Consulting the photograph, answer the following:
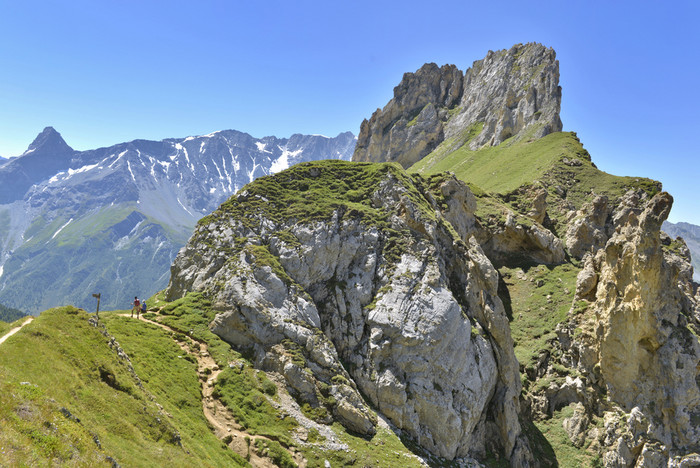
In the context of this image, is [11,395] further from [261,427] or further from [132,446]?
[261,427]

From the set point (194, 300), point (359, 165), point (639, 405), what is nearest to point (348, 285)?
point (194, 300)

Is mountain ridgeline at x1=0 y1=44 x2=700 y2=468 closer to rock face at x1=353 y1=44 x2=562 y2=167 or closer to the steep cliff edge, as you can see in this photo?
the steep cliff edge

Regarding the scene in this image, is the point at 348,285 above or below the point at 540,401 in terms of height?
above

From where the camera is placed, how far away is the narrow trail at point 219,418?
28531 millimetres

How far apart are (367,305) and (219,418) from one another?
18.5 m

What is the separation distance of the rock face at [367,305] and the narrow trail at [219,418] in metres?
3.20

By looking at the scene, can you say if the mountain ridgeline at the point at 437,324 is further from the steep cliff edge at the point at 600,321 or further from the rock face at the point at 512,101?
the rock face at the point at 512,101

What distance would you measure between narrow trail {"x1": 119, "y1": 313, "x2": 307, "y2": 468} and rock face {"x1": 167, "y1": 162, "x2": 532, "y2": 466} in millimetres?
3198

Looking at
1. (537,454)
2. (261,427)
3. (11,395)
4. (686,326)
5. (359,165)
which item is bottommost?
(537,454)

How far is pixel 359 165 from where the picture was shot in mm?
59281

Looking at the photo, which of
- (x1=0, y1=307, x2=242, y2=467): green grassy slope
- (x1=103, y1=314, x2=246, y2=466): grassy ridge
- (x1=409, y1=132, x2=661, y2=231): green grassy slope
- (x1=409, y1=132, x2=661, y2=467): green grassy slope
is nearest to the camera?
(x1=0, y1=307, x2=242, y2=467): green grassy slope

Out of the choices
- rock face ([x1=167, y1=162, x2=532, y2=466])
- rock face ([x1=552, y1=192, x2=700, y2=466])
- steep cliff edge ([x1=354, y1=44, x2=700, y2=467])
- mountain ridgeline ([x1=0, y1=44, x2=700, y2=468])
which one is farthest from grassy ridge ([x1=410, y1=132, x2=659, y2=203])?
rock face ([x1=167, y1=162, x2=532, y2=466])

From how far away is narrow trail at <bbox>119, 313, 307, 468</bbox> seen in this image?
2853 centimetres

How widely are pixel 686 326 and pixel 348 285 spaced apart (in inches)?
1650
